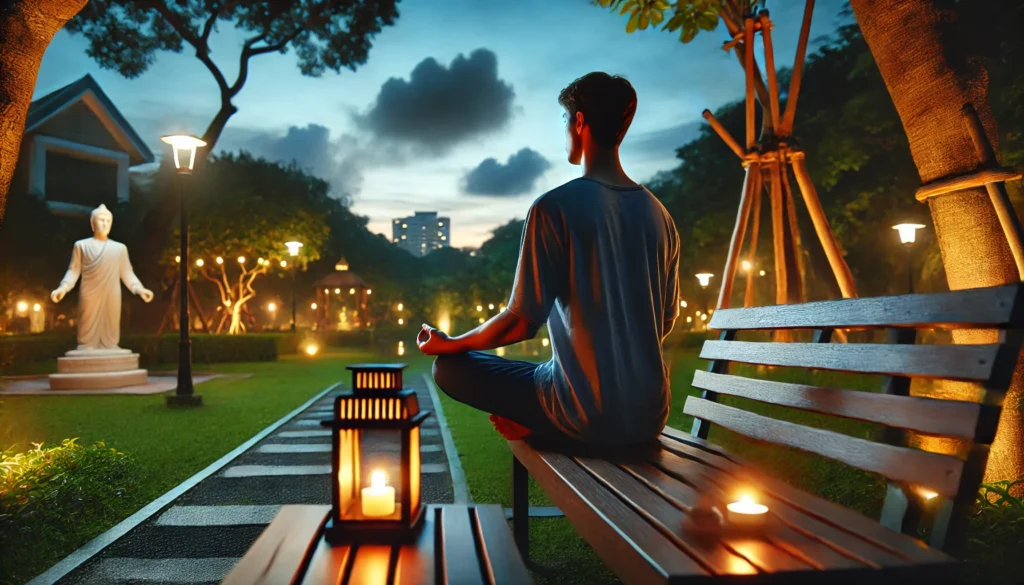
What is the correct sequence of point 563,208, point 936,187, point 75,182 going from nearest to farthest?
point 563,208 < point 936,187 < point 75,182

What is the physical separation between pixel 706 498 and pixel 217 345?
69.8 feet

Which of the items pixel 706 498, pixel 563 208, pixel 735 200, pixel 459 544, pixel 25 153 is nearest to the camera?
pixel 706 498

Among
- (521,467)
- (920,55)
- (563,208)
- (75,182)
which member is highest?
(75,182)

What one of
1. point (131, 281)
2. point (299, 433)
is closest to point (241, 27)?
point (131, 281)

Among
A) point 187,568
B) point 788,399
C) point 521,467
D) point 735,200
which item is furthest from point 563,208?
point 735,200

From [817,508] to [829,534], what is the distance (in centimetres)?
25

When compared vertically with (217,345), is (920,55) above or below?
above

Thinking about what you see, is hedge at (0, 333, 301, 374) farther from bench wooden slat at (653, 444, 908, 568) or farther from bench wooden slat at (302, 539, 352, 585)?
bench wooden slat at (653, 444, 908, 568)

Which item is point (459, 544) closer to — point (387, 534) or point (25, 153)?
point (387, 534)

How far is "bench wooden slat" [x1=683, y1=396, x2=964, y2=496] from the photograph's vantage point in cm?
162

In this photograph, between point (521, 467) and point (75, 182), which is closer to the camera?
point (521, 467)

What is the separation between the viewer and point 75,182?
25906 mm

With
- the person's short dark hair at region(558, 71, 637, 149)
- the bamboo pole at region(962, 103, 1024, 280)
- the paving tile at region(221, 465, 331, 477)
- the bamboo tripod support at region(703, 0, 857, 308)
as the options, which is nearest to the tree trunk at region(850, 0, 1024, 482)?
the bamboo pole at region(962, 103, 1024, 280)

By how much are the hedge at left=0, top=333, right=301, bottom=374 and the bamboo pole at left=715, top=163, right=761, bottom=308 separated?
17.6 meters
